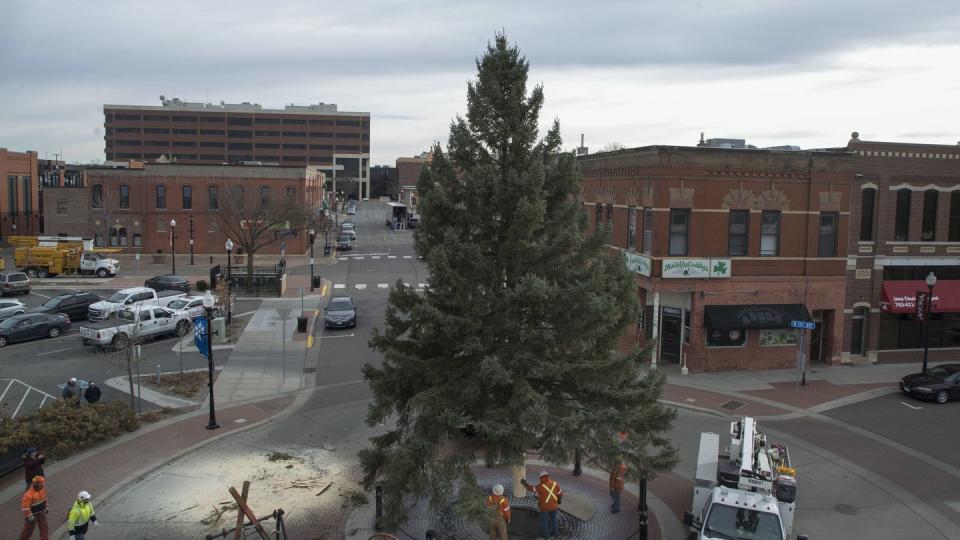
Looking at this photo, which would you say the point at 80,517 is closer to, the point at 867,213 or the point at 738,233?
the point at 738,233

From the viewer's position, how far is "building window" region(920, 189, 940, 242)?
31.0 metres

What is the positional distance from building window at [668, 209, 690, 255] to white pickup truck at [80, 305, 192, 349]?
20909 mm

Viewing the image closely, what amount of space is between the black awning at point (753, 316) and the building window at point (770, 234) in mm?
2171

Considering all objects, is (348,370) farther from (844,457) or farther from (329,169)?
(329,169)

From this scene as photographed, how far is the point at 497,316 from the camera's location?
13461mm

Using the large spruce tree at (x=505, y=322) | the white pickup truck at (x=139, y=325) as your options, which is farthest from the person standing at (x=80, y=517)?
the white pickup truck at (x=139, y=325)

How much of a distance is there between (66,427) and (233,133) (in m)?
144

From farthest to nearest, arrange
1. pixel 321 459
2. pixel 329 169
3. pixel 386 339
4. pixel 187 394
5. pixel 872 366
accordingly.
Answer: pixel 329 169 < pixel 872 366 < pixel 187 394 < pixel 321 459 < pixel 386 339

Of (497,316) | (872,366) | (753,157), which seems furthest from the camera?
(872,366)

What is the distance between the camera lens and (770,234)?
29.2 metres

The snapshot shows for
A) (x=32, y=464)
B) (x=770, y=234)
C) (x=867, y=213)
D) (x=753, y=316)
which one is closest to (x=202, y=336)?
(x=32, y=464)

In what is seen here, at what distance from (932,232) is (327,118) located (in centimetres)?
14265

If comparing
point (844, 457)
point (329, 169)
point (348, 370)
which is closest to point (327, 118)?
point (329, 169)

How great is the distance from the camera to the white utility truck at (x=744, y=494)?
1288 cm
